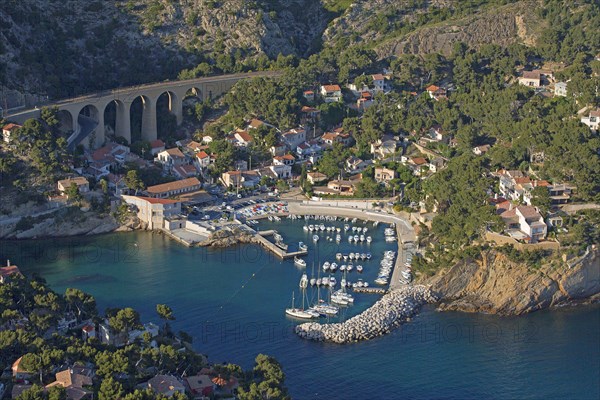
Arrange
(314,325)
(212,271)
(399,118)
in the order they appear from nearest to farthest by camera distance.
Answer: (314,325) → (212,271) → (399,118)

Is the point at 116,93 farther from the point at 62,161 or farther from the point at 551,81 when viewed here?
the point at 551,81

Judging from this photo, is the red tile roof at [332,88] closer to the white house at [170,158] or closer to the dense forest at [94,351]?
the white house at [170,158]

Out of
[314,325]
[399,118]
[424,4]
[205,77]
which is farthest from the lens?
[424,4]

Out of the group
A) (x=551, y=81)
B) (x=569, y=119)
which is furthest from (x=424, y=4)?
(x=569, y=119)

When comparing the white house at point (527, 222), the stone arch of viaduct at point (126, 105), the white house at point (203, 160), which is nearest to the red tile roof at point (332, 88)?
→ the stone arch of viaduct at point (126, 105)

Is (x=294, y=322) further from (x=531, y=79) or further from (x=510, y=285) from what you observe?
(x=531, y=79)

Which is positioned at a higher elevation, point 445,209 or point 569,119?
point 569,119
